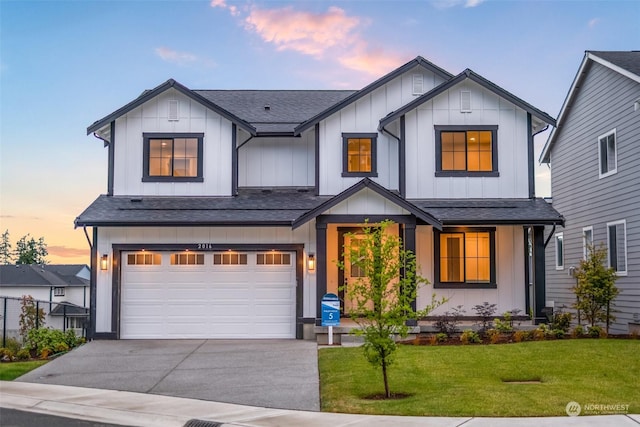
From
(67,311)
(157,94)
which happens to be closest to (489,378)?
(157,94)

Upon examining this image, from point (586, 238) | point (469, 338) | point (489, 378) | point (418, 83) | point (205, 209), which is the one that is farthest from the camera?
point (586, 238)

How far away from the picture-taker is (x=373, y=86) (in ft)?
62.2

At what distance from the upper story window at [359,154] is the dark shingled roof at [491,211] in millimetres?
1634

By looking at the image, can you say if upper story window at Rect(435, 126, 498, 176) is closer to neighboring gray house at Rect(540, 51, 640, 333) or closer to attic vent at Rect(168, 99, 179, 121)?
neighboring gray house at Rect(540, 51, 640, 333)

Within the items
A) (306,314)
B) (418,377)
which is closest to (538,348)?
(418,377)

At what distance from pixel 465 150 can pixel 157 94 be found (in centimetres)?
861

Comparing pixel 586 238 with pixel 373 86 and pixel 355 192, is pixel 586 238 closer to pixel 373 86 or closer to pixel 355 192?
pixel 373 86

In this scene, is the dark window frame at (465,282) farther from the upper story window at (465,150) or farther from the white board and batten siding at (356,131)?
the white board and batten siding at (356,131)

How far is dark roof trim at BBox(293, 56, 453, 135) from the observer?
735 inches

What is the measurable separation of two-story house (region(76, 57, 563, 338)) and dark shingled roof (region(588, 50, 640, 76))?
2544 millimetres

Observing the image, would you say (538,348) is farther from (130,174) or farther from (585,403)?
(130,174)

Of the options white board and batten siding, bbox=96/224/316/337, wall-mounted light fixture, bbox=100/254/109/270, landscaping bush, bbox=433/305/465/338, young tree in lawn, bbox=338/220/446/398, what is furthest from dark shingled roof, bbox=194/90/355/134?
young tree in lawn, bbox=338/220/446/398

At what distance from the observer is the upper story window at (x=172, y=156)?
61.8ft

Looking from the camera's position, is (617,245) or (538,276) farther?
(617,245)
